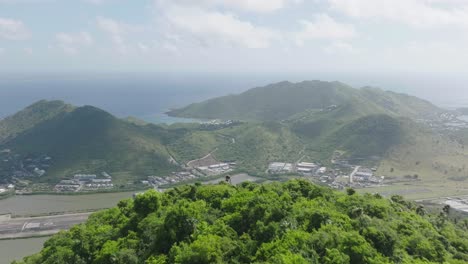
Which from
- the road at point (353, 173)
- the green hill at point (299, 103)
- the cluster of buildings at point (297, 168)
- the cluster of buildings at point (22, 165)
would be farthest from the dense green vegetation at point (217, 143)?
the green hill at point (299, 103)

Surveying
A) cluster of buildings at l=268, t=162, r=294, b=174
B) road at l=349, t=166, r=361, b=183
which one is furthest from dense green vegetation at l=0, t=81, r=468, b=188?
road at l=349, t=166, r=361, b=183

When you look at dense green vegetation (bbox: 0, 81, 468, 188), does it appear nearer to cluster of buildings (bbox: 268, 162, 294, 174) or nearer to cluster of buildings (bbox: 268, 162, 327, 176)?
cluster of buildings (bbox: 268, 162, 294, 174)

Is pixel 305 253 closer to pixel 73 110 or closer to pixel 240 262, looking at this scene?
pixel 240 262

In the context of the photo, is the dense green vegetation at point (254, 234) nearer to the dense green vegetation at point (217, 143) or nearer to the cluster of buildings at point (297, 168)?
the dense green vegetation at point (217, 143)

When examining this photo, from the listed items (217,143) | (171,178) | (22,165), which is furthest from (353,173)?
(22,165)

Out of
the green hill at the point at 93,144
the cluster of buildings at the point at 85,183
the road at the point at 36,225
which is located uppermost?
the green hill at the point at 93,144

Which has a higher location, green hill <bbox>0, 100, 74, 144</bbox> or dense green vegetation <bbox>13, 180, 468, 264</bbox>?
dense green vegetation <bbox>13, 180, 468, 264</bbox>
